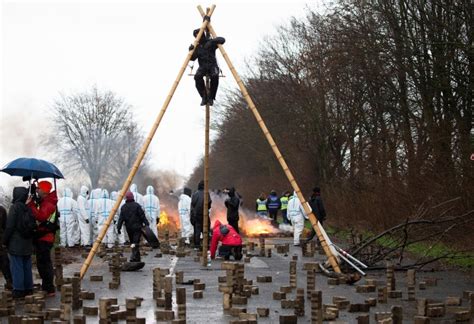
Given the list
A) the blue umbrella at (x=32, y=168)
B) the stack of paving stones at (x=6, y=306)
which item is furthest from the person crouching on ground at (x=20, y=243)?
the stack of paving stones at (x=6, y=306)

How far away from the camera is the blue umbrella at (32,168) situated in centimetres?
1781

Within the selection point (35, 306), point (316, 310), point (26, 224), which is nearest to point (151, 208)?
point (26, 224)

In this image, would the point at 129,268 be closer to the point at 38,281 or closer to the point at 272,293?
the point at 38,281

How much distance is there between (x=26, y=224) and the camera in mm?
15875

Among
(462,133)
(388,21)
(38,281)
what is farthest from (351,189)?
(38,281)

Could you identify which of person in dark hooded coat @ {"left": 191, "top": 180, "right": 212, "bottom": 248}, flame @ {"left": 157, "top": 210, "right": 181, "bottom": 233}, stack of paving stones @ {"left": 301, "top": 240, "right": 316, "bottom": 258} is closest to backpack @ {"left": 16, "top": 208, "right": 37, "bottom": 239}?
person in dark hooded coat @ {"left": 191, "top": 180, "right": 212, "bottom": 248}

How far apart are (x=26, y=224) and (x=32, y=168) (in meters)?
2.10

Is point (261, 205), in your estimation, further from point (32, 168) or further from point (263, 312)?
point (263, 312)

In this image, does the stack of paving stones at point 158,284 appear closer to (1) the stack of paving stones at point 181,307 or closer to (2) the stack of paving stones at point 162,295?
(2) the stack of paving stones at point 162,295

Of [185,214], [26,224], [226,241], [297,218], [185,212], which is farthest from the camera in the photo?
[185,214]

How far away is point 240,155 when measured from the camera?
76625 mm

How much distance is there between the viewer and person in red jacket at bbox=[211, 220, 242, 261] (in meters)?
23.2

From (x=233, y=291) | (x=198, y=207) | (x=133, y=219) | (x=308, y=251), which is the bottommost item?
(x=233, y=291)

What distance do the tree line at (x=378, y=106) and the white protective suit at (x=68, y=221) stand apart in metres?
9.93
